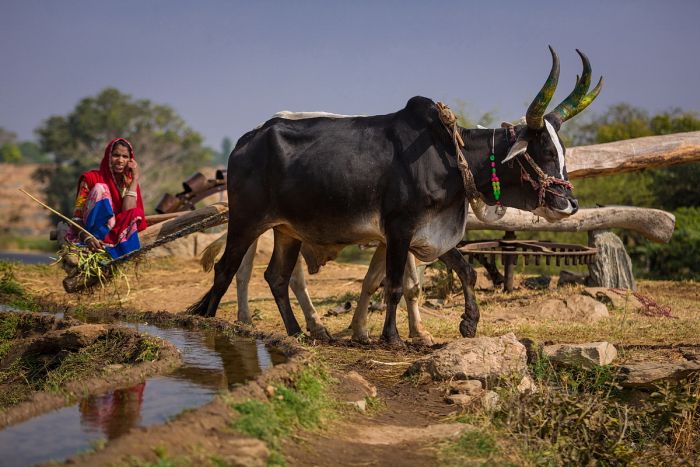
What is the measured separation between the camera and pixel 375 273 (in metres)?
8.44

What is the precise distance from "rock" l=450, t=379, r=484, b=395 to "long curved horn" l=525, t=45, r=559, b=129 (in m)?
2.54

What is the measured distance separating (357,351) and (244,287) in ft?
7.02

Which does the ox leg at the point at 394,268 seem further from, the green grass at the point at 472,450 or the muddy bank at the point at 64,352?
the green grass at the point at 472,450

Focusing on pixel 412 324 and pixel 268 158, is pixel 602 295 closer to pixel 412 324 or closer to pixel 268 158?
pixel 412 324

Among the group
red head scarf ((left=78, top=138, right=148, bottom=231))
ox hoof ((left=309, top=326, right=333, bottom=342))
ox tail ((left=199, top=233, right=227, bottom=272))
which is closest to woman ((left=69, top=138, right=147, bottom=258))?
red head scarf ((left=78, top=138, right=148, bottom=231))

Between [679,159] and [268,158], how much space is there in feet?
19.3

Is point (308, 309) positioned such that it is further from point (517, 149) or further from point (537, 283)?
point (537, 283)

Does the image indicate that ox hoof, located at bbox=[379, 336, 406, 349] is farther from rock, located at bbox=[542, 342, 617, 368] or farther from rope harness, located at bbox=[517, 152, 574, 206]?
rope harness, located at bbox=[517, 152, 574, 206]

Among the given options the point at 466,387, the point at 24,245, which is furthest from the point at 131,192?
the point at 24,245

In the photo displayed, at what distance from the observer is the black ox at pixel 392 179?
774 cm

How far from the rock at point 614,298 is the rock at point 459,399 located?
5058mm

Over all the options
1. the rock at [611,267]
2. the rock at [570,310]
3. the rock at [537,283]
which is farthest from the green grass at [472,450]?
the rock at [537,283]

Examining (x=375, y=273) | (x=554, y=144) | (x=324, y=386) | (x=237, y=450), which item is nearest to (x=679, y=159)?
(x=554, y=144)

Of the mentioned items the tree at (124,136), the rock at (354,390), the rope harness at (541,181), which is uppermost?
the tree at (124,136)
